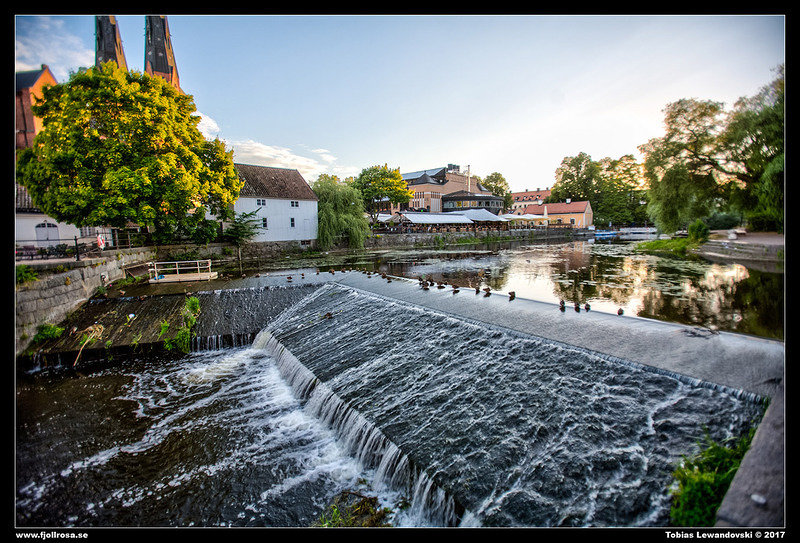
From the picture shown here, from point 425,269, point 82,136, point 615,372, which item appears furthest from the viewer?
point 425,269

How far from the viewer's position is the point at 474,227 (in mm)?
47156

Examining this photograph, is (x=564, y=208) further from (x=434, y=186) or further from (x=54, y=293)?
(x=54, y=293)

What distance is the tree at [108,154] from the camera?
42.3 ft

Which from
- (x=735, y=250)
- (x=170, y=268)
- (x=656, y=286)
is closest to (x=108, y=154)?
(x=170, y=268)

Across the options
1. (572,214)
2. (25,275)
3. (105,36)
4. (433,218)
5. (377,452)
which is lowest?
(377,452)

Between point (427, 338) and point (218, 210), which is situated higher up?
point (218, 210)

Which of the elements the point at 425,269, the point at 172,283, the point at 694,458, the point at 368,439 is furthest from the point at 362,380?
the point at 425,269

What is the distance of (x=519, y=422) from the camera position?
11.6 ft

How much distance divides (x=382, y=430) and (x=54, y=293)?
32.2 feet

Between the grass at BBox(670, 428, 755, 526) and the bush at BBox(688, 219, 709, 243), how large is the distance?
72.6 feet

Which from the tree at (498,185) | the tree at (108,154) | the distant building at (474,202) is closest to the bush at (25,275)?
the tree at (108,154)

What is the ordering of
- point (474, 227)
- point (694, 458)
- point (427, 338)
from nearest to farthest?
point (694, 458) < point (427, 338) < point (474, 227)

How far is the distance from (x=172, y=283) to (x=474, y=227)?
1577 inches
